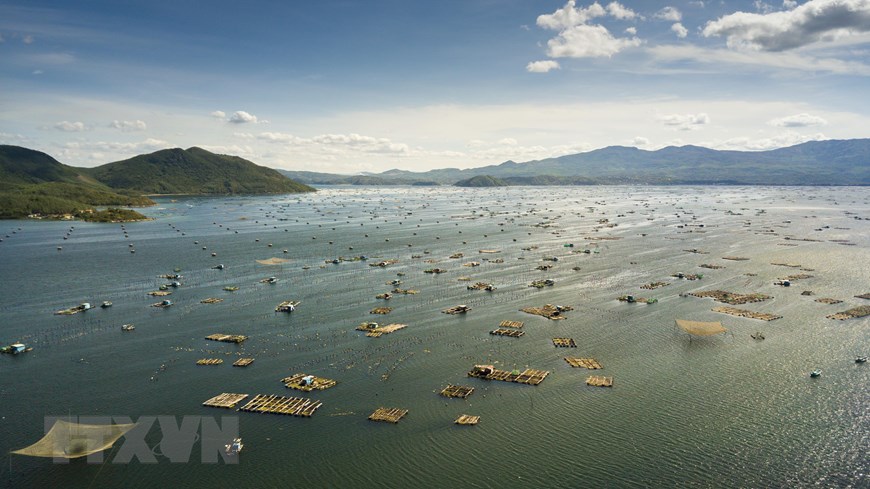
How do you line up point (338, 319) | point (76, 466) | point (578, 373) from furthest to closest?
point (338, 319), point (578, 373), point (76, 466)

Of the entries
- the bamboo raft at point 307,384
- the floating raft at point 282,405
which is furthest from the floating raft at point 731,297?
the floating raft at point 282,405

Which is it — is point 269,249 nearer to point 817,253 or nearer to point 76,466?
point 76,466

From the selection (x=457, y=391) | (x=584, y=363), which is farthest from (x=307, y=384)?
(x=584, y=363)

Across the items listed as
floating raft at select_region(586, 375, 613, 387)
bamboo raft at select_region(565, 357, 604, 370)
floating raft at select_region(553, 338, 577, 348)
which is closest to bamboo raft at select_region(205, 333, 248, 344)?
floating raft at select_region(553, 338, 577, 348)

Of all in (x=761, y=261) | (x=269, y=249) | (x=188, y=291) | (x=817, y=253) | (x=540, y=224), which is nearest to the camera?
(x=188, y=291)

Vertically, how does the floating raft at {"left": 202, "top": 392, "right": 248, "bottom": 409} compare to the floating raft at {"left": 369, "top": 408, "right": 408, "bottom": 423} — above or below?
above

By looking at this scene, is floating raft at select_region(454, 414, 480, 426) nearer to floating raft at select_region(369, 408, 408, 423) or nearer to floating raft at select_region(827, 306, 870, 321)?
floating raft at select_region(369, 408, 408, 423)

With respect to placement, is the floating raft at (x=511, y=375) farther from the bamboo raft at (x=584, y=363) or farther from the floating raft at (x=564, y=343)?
the floating raft at (x=564, y=343)

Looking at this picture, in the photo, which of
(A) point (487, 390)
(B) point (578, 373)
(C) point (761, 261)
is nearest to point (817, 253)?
(C) point (761, 261)
